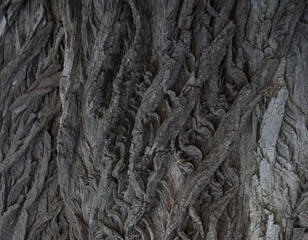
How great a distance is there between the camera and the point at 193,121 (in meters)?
1.20

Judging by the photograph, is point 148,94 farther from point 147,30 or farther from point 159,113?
point 147,30

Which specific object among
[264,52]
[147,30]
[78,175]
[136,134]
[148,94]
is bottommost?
[78,175]

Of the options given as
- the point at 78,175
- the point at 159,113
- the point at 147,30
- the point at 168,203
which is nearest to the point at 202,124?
the point at 159,113

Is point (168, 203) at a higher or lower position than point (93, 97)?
lower

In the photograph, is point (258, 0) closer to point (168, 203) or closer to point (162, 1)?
point (162, 1)

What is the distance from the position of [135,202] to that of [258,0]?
91cm

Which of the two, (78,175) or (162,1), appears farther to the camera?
(78,175)

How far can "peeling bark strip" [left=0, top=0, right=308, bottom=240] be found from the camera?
3.86ft

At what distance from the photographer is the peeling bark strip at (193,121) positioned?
3.86 ft

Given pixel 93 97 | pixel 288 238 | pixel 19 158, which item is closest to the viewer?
pixel 288 238

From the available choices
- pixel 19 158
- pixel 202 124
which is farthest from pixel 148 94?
pixel 19 158

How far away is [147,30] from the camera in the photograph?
126 centimetres

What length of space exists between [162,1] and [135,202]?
777 millimetres

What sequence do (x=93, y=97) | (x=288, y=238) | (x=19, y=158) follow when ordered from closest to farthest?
(x=288, y=238) → (x=93, y=97) → (x=19, y=158)
